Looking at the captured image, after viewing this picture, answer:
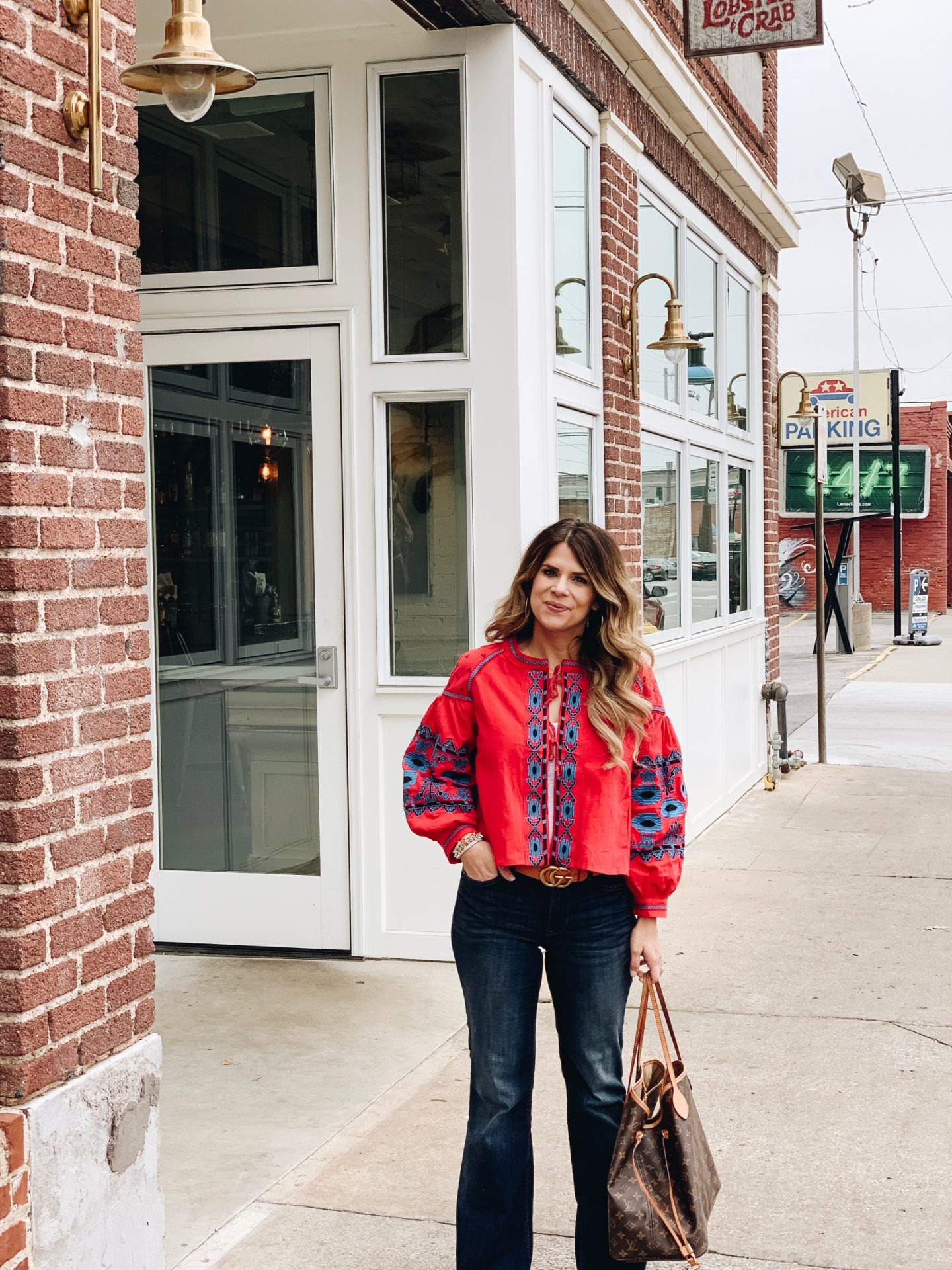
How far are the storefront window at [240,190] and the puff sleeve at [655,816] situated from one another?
11.8 ft

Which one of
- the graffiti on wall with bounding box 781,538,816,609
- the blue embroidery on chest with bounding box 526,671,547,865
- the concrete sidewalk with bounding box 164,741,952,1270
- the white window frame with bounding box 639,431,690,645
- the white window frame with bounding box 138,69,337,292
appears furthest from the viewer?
the graffiti on wall with bounding box 781,538,816,609

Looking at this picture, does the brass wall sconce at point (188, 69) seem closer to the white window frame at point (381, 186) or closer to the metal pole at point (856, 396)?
the white window frame at point (381, 186)

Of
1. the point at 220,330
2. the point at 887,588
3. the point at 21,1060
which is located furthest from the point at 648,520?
the point at 887,588

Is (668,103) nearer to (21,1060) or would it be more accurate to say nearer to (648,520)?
(648,520)

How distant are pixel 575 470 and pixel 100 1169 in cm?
448

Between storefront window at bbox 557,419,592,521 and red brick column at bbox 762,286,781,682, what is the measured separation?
5.05 m

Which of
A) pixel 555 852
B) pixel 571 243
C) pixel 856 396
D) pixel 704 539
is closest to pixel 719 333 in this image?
pixel 704 539

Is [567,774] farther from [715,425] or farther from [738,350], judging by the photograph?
[738,350]

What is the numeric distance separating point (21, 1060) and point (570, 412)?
4.54 m

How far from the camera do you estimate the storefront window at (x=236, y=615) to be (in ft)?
21.0

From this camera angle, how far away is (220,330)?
6348 millimetres

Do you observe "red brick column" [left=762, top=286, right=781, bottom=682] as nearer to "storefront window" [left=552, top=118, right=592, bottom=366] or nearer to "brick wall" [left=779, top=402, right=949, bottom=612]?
"storefront window" [left=552, top=118, right=592, bottom=366]

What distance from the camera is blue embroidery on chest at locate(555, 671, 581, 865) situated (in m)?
3.23

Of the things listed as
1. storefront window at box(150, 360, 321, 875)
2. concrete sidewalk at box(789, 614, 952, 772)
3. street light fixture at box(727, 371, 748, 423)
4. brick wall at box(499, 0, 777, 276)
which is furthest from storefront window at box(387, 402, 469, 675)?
concrete sidewalk at box(789, 614, 952, 772)
